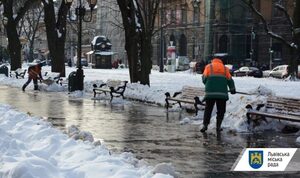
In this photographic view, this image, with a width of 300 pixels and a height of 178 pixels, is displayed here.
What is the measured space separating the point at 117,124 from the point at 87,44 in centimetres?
10142

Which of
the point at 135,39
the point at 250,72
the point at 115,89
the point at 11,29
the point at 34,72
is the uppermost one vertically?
the point at 11,29

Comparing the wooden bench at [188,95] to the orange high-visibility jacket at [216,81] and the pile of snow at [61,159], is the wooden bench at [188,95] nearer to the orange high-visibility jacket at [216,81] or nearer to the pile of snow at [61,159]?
the orange high-visibility jacket at [216,81]

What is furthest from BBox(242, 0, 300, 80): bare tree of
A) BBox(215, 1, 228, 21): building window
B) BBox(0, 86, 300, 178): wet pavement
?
BBox(215, 1, 228, 21): building window

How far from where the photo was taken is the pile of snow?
680 centimetres

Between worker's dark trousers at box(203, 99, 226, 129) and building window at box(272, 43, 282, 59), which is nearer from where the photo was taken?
worker's dark trousers at box(203, 99, 226, 129)

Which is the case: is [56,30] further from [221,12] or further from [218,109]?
[221,12]

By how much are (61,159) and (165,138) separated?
381 cm

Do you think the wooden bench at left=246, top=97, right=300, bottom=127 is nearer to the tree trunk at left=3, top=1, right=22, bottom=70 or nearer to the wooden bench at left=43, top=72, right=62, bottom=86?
the wooden bench at left=43, top=72, right=62, bottom=86

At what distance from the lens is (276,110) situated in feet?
42.5

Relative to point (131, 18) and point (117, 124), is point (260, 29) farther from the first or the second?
point (117, 124)

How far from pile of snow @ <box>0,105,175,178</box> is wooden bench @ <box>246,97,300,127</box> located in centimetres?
436

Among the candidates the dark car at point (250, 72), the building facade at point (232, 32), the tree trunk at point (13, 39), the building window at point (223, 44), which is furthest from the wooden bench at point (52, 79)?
the building window at point (223, 44)

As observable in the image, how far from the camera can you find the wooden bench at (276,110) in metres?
12.2

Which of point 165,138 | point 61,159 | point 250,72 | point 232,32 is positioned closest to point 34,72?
point 165,138
